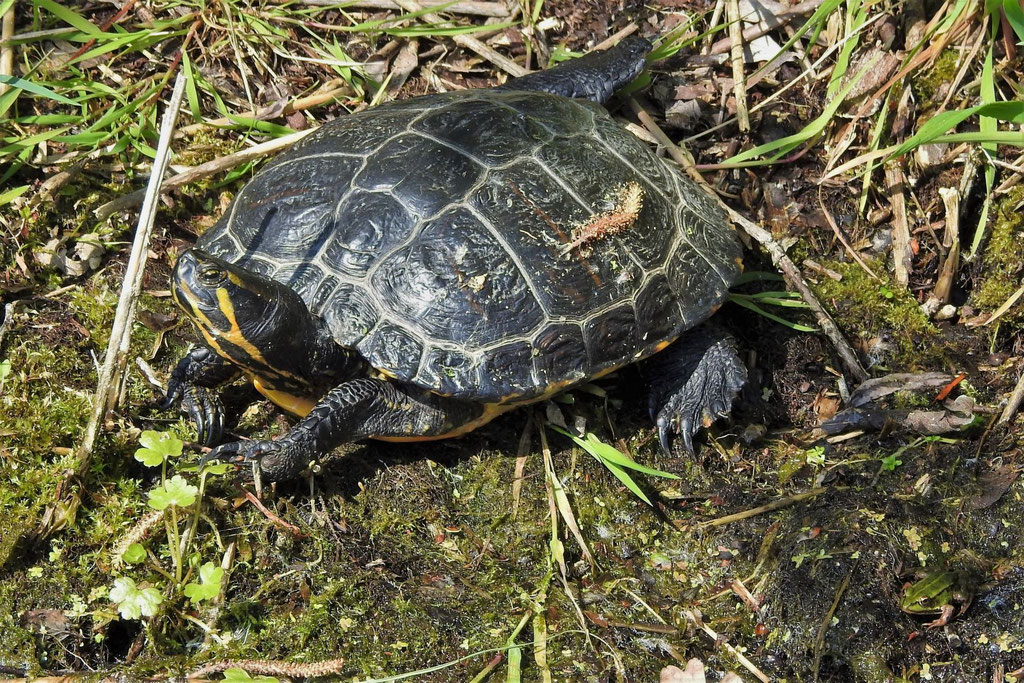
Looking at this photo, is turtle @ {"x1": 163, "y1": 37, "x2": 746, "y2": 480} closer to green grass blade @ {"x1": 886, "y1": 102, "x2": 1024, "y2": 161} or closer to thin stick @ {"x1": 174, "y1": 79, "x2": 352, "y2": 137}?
thin stick @ {"x1": 174, "y1": 79, "x2": 352, "y2": 137}

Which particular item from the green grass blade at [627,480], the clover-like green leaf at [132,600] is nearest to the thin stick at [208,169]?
the clover-like green leaf at [132,600]

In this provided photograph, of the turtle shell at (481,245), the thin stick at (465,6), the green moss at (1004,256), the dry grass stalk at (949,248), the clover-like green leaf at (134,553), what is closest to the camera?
the clover-like green leaf at (134,553)

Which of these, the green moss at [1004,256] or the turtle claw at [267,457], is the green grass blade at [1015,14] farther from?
the turtle claw at [267,457]

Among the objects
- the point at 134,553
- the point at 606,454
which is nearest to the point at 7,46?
the point at 134,553

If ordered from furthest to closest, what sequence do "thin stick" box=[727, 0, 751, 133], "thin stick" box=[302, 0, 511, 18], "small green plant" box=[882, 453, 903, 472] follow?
1. "thin stick" box=[302, 0, 511, 18]
2. "thin stick" box=[727, 0, 751, 133]
3. "small green plant" box=[882, 453, 903, 472]

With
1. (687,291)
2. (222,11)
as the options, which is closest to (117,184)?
(222,11)

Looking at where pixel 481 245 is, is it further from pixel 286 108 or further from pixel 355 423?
pixel 286 108

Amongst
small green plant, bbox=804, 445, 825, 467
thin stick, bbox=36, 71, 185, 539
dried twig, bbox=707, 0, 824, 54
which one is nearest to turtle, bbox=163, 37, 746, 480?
thin stick, bbox=36, 71, 185, 539

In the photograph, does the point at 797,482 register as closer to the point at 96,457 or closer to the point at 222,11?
the point at 96,457
